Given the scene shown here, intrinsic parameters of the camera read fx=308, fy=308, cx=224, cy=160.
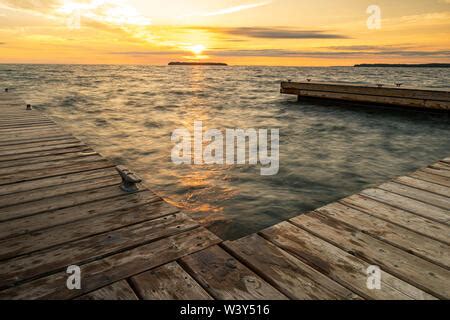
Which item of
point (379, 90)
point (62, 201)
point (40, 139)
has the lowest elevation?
point (62, 201)

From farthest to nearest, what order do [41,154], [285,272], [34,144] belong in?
[34,144] < [41,154] < [285,272]

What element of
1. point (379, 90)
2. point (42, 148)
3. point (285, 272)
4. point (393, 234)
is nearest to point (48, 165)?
point (42, 148)

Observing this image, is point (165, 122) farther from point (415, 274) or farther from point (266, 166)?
point (415, 274)

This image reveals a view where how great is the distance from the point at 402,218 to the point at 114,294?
10.1ft

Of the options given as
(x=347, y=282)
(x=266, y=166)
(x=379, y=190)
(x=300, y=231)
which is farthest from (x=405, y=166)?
(x=347, y=282)

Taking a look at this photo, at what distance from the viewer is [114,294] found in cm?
225

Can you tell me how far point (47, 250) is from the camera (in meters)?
2.79

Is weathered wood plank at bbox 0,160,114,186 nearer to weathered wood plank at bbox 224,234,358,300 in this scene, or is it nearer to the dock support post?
the dock support post

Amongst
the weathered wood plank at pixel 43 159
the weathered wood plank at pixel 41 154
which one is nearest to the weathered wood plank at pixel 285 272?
the weathered wood plank at pixel 43 159

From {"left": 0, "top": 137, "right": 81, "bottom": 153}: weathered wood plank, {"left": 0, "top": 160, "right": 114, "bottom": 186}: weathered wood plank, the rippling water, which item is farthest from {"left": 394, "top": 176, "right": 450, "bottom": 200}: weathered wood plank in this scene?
{"left": 0, "top": 137, "right": 81, "bottom": 153}: weathered wood plank

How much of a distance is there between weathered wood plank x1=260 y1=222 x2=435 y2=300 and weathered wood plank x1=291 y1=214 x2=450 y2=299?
8 centimetres
